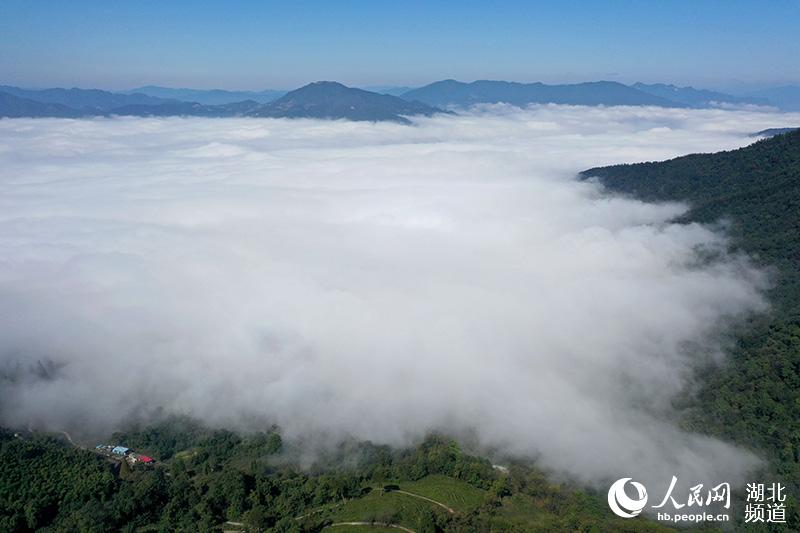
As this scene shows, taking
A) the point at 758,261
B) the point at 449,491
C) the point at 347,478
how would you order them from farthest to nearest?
the point at 758,261
the point at 347,478
the point at 449,491

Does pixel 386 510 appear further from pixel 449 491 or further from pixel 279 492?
pixel 279 492

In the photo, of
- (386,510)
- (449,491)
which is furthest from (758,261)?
(386,510)

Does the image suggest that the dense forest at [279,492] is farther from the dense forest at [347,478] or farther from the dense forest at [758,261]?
the dense forest at [758,261]

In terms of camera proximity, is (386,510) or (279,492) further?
(279,492)

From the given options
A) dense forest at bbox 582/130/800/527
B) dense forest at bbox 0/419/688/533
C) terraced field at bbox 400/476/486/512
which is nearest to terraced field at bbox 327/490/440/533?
dense forest at bbox 0/419/688/533

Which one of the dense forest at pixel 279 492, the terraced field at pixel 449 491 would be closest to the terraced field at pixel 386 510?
the dense forest at pixel 279 492

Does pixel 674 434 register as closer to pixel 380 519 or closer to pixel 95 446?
pixel 380 519

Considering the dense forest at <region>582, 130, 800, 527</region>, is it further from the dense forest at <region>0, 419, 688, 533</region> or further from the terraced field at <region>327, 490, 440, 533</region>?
the terraced field at <region>327, 490, 440, 533</region>

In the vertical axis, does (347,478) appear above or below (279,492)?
above

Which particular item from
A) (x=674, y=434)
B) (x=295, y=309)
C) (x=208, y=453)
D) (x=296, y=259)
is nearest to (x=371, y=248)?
(x=296, y=259)

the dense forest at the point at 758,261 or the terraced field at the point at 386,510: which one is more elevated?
the dense forest at the point at 758,261
